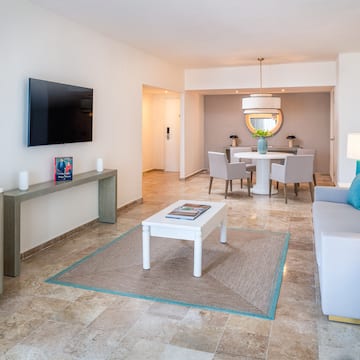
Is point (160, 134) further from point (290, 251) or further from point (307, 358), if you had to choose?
point (307, 358)

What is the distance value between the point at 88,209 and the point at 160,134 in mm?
6223

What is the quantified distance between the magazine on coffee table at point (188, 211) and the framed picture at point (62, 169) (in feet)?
4.24

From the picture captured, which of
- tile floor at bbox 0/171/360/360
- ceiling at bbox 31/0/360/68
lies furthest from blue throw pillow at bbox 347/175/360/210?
ceiling at bbox 31/0/360/68

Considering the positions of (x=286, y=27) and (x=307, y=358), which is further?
(x=286, y=27)

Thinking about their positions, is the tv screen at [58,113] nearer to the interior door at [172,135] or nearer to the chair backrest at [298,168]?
the chair backrest at [298,168]

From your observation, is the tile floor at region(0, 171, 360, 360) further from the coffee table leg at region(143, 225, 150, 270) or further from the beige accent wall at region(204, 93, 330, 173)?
the beige accent wall at region(204, 93, 330, 173)

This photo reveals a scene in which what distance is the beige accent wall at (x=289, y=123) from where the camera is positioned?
33.0 ft

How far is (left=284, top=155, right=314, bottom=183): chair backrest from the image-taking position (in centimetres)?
657

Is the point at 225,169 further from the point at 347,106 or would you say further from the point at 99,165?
the point at 99,165

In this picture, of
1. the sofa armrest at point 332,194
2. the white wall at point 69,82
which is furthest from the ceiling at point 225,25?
the sofa armrest at point 332,194

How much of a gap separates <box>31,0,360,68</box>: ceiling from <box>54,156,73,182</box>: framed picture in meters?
1.57

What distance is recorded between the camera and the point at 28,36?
373 cm

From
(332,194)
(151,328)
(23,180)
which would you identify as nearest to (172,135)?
(332,194)

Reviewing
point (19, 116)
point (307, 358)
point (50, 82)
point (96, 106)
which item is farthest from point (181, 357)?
point (96, 106)
